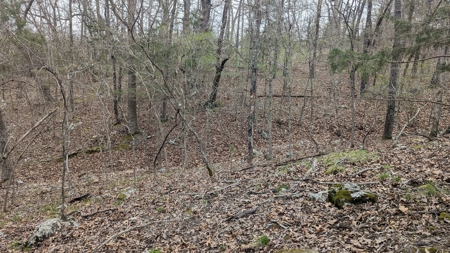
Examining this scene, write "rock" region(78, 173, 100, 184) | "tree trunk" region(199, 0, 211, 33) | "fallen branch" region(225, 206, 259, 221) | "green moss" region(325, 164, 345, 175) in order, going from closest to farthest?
1. "fallen branch" region(225, 206, 259, 221)
2. "green moss" region(325, 164, 345, 175)
3. "rock" region(78, 173, 100, 184)
4. "tree trunk" region(199, 0, 211, 33)

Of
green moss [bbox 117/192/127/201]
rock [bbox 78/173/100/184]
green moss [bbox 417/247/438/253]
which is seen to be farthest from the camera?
rock [bbox 78/173/100/184]

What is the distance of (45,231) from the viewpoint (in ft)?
21.4

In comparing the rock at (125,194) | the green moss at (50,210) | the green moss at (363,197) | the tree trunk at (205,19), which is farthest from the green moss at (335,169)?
the tree trunk at (205,19)

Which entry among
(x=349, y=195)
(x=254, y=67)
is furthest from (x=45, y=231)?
(x=254, y=67)

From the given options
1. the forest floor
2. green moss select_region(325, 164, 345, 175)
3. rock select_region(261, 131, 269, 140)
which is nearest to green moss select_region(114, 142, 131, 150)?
the forest floor

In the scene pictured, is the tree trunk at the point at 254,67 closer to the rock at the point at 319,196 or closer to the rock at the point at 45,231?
the rock at the point at 319,196

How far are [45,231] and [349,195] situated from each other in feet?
21.9

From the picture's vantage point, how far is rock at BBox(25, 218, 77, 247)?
6336 millimetres

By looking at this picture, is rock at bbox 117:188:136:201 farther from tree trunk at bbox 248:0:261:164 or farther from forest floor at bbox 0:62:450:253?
tree trunk at bbox 248:0:261:164

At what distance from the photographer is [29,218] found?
7.95 metres

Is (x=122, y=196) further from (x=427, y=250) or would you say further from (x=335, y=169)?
(x=427, y=250)

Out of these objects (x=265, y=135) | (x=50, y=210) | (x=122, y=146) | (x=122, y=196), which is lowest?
(x=50, y=210)

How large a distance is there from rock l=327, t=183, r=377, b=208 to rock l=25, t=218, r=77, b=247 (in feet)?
20.1

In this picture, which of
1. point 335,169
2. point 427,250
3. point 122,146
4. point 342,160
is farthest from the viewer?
point 122,146
